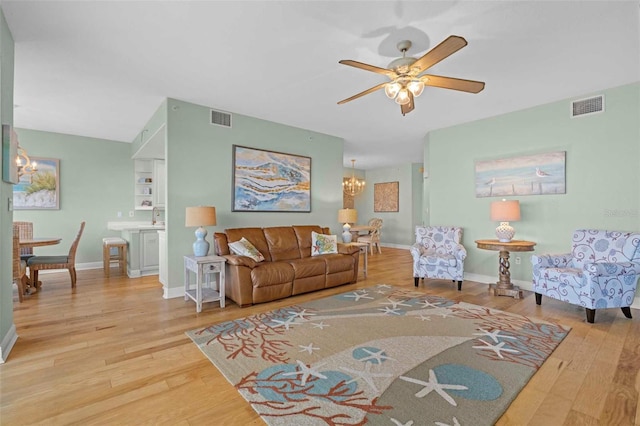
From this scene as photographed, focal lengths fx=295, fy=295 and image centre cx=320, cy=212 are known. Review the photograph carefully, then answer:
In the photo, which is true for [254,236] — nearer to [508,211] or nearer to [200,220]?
[200,220]

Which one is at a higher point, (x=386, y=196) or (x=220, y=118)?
(x=220, y=118)

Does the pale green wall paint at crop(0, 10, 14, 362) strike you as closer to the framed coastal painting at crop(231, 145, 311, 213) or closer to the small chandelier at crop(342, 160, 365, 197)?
the framed coastal painting at crop(231, 145, 311, 213)

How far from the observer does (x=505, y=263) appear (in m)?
4.24

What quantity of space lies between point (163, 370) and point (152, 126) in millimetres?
4017

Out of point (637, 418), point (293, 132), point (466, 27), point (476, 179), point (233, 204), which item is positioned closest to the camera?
point (637, 418)

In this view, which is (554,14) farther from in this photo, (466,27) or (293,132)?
(293,132)

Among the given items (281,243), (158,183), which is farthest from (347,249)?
(158,183)

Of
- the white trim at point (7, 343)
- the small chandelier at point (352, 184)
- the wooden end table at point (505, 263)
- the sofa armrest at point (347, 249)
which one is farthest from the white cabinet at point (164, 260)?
the small chandelier at point (352, 184)

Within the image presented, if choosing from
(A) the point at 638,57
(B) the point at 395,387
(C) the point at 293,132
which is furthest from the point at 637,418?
(C) the point at 293,132

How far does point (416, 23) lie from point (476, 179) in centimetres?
340

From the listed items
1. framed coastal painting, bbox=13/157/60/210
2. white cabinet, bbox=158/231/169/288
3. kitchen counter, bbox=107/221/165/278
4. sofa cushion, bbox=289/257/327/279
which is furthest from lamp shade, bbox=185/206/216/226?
framed coastal painting, bbox=13/157/60/210

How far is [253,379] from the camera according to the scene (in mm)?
2072

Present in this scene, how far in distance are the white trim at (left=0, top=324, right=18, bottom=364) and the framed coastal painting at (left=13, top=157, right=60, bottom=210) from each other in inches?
158

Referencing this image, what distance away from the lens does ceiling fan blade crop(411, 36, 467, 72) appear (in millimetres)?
2027
